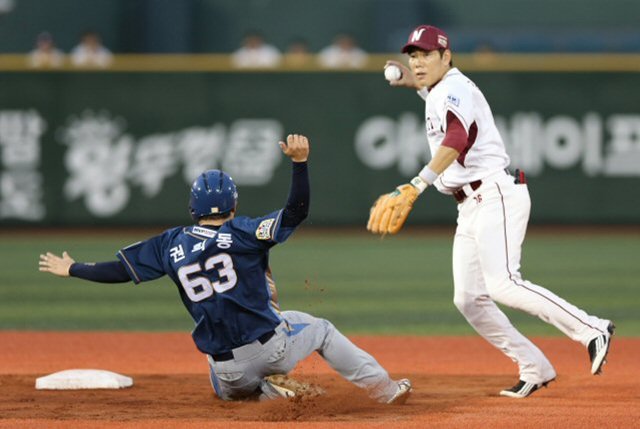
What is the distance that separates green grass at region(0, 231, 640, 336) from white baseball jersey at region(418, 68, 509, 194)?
2908 millimetres

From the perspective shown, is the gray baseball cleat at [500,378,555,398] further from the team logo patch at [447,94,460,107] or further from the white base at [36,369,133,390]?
the white base at [36,369,133,390]

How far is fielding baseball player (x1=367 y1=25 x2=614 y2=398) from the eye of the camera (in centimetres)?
598

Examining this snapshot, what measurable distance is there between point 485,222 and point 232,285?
1.44 metres

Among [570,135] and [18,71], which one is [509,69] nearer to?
[570,135]

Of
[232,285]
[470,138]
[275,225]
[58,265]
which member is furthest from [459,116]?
[58,265]

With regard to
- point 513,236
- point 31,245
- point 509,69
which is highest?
point 509,69

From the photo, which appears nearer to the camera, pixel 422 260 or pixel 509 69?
pixel 422 260

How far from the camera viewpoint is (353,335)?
8766 mm

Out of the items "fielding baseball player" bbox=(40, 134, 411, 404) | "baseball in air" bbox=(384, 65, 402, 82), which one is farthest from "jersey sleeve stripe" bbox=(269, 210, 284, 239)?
"baseball in air" bbox=(384, 65, 402, 82)

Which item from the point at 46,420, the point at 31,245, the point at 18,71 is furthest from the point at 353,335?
the point at 18,71

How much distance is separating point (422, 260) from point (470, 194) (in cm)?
703

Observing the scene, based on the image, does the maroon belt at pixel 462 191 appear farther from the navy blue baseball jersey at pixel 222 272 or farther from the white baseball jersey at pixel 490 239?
the navy blue baseball jersey at pixel 222 272

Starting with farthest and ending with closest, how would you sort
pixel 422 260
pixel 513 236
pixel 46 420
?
1. pixel 422 260
2. pixel 513 236
3. pixel 46 420

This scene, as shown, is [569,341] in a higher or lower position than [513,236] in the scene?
lower
